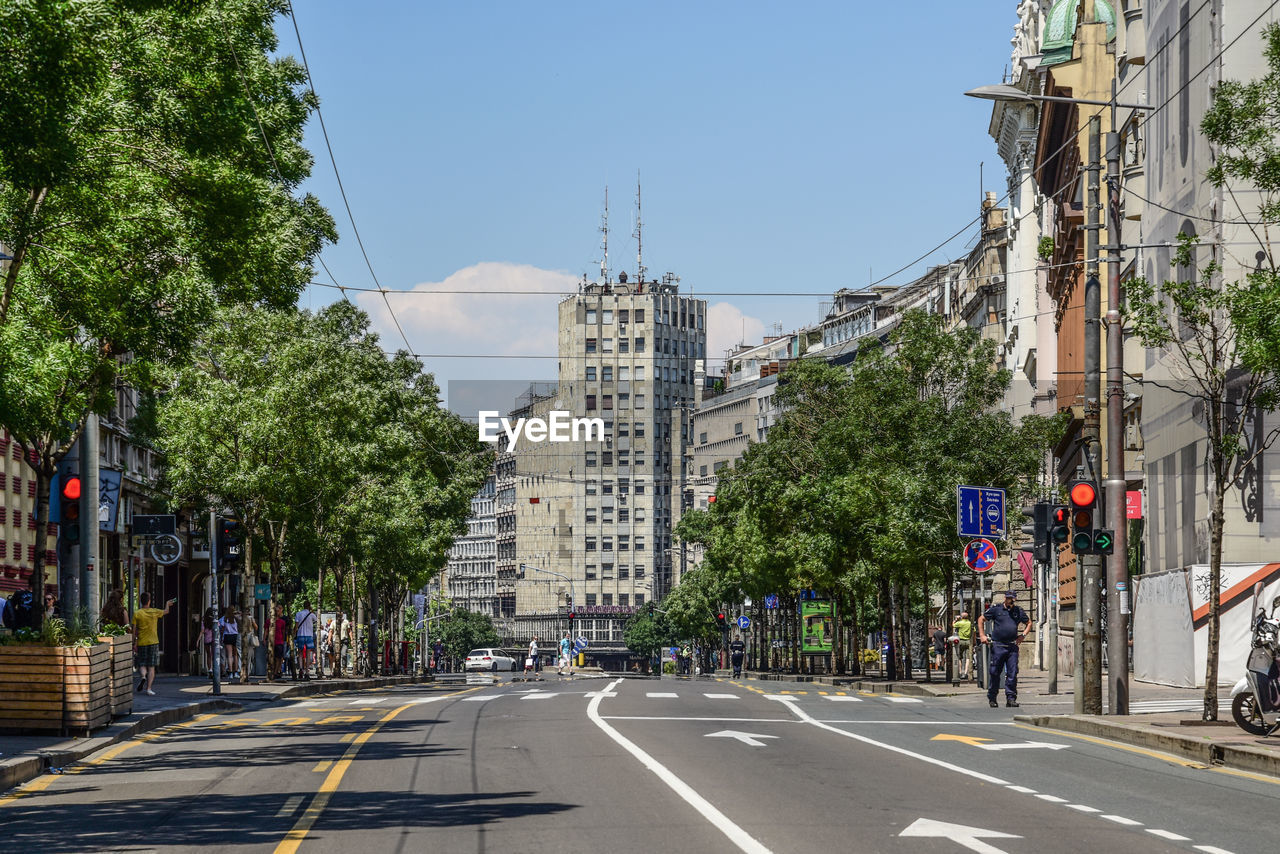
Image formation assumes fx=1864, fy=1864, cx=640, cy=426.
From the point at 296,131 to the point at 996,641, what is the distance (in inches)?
625

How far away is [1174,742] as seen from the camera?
64.7ft

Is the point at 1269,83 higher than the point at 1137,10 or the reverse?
the reverse

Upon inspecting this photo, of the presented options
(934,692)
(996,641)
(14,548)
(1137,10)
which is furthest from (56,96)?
(1137,10)

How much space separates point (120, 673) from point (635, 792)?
37.4 feet

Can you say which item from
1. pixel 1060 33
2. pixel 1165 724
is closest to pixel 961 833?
pixel 1165 724

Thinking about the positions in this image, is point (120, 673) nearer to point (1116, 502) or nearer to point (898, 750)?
point (898, 750)

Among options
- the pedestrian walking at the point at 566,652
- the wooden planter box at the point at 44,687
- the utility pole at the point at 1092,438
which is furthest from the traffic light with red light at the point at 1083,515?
the pedestrian walking at the point at 566,652

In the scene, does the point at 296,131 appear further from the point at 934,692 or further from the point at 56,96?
the point at 56,96

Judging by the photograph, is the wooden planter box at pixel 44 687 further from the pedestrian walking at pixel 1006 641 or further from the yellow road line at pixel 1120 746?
the pedestrian walking at pixel 1006 641

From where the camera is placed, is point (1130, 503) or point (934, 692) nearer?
point (934, 692)

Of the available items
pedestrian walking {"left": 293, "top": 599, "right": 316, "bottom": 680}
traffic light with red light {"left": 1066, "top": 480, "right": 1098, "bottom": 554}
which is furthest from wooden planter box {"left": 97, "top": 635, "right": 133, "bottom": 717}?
pedestrian walking {"left": 293, "top": 599, "right": 316, "bottom": 680}

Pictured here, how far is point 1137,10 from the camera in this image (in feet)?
161

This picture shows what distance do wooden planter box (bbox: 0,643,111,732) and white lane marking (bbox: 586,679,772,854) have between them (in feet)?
19.4

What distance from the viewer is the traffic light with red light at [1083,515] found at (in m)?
24.2
